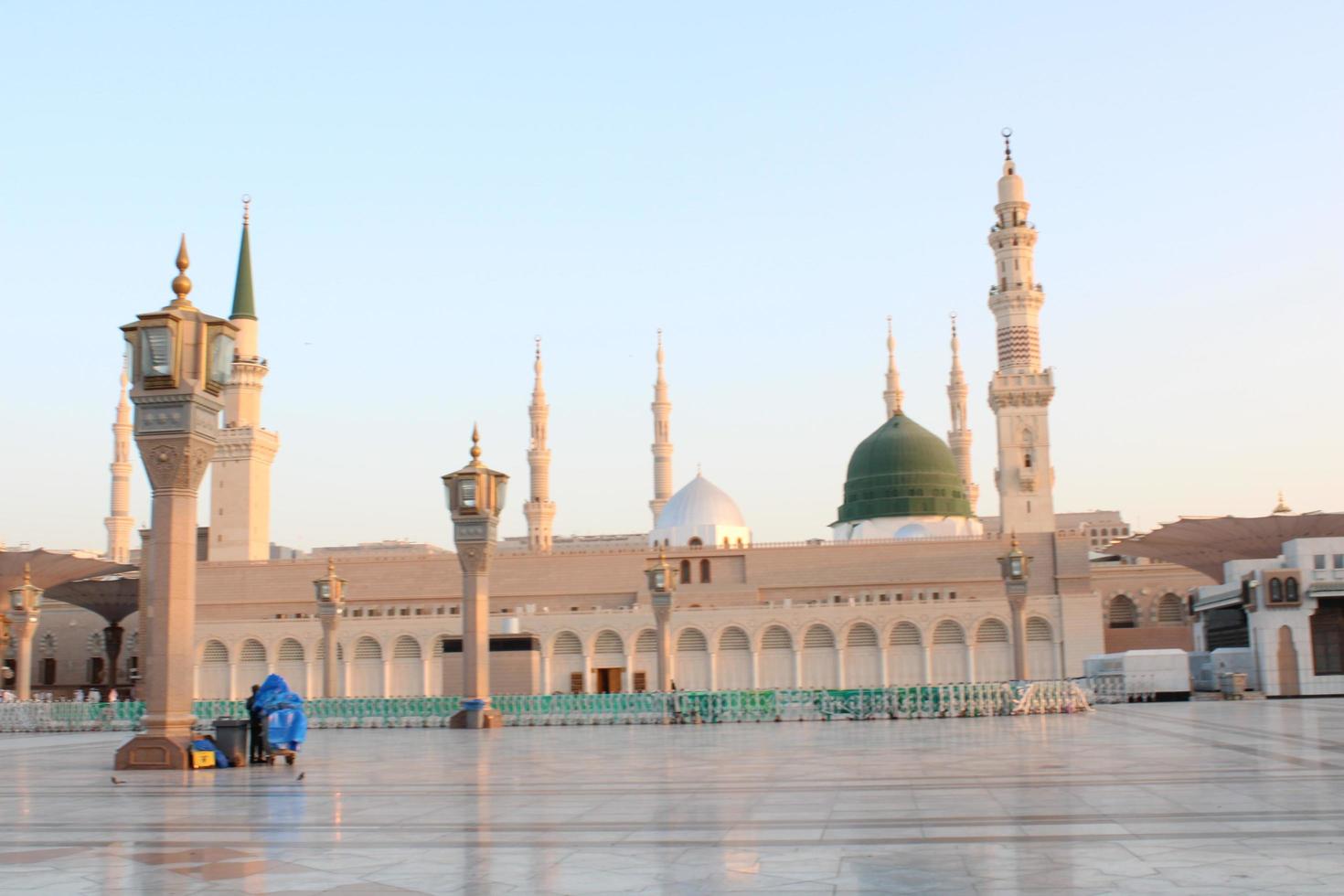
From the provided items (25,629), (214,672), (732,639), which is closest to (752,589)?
(732,639)

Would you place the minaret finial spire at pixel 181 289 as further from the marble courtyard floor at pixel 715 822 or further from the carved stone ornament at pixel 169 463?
the marble courtyard floor at pixel 715 822

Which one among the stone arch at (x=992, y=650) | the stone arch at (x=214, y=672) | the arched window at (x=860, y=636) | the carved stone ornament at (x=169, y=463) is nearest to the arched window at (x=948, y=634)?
the stone arch at (x=992, y=650)

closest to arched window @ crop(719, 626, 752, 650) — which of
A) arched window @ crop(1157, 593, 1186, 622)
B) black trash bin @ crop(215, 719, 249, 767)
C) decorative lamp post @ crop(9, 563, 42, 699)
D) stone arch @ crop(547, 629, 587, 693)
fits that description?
A: stone arch @ crop(547, 629, 587, 693)

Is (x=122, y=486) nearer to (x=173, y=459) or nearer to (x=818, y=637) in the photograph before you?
(x=818, y=637)

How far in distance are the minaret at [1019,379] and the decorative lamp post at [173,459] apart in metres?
48.4

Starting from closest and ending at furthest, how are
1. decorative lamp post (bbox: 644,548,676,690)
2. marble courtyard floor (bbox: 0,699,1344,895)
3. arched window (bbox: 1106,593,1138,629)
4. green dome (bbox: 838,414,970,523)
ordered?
1. marble courtyard floor (bbox: 0,699,1344,895)
2. decorative lamp post (bbox: 644,548,676,690)
3. arched window (bbox: 1106,593,1138,629)
4. green dome (bbox: 838,414,970,523)

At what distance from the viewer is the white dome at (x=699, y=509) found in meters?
68.1

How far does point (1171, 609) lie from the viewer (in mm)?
65062

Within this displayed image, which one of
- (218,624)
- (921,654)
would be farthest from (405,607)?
(921,654)

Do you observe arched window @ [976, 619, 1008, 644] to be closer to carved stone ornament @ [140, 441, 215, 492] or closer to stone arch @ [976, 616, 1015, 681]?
stone arch @ [976, 616, 1015, 681]

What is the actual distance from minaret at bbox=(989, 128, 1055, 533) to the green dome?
8511 mm

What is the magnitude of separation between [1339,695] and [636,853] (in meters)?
32.0

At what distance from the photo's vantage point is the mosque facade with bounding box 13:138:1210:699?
5606 cm

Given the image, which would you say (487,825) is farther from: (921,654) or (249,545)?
(249,545)
